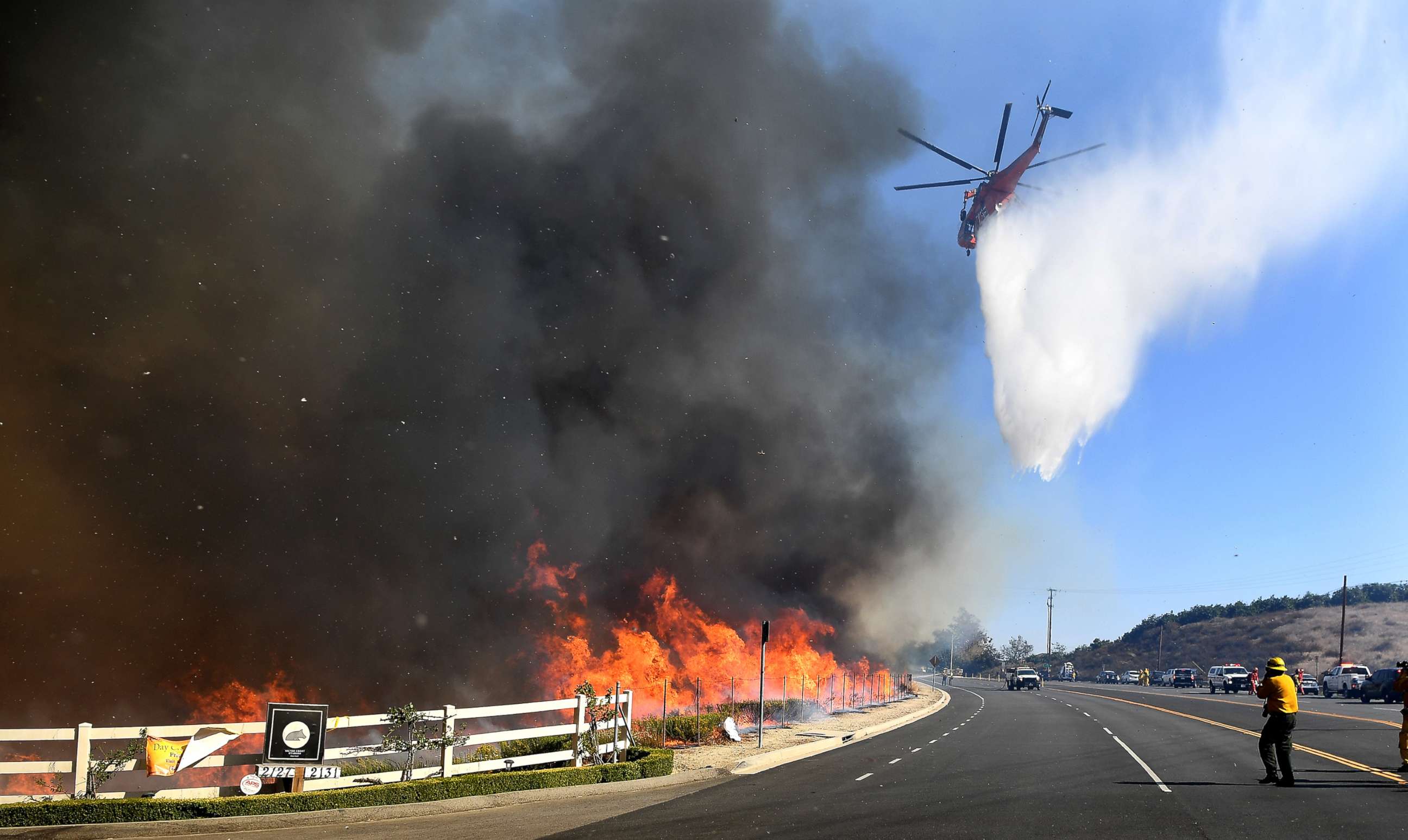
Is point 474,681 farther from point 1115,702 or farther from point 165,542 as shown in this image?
point 1115,702

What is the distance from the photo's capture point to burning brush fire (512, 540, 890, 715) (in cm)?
3575

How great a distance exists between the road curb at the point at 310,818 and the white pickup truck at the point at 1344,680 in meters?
52.3

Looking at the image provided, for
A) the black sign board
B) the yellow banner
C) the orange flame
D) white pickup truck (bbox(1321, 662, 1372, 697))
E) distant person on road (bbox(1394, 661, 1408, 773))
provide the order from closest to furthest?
the yellow banner < the black sign board < distant person on road (bbox(1394, 661, 1408, 773)) < the orange flame < white pickup truck (bbox(1321, 662, 1372, 697))

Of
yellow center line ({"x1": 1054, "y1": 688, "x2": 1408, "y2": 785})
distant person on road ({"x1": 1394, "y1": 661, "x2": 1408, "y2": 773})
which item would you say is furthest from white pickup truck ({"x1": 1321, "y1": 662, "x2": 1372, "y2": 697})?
distant person on road ({"x1": 1394, "y1": 661, "x2": 1408, "y2": 773})

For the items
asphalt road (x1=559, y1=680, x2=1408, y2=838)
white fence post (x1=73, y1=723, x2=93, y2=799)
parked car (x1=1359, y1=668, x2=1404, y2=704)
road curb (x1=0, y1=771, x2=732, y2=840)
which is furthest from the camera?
parked car (x1=1359, y1=668, x2=1404, y2=704)

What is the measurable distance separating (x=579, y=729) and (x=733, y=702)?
12.4 meters

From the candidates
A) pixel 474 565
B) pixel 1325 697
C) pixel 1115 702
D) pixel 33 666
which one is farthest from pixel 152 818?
pixel 1325 697

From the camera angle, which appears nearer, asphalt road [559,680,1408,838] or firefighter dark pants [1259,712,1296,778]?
asphalt road [559,680,1408,838]

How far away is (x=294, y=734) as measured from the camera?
554 inches

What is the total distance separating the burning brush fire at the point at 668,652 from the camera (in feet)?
117

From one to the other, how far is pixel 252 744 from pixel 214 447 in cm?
991

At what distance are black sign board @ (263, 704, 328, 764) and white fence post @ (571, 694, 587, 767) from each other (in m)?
4.65

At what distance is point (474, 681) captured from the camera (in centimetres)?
3538

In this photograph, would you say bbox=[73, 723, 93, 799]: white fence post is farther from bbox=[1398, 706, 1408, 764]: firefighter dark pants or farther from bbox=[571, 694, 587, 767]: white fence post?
bbox=[1398, 706, 1408, 764]: firefighter dark pants
